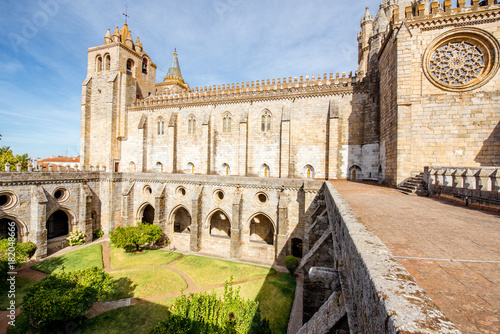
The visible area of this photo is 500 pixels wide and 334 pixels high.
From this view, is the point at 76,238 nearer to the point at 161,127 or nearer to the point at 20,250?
the point at 20,250

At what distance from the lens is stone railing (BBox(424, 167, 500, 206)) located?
6690mm

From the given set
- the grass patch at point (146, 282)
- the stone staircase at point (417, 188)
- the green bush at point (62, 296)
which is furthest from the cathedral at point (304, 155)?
the green bush at point (62, 296)

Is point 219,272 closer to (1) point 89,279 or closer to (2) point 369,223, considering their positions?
(1) point 89,279

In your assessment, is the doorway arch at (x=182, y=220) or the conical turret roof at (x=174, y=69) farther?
the conical turret roof at (x=174, y=69)

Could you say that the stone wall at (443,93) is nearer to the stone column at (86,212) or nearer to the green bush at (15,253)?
the green bush at (15,253)

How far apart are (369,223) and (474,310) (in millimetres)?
2845

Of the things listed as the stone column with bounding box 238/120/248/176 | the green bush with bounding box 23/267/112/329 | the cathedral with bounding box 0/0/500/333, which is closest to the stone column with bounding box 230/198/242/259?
the cathedral with bounding box 0/0/500/333

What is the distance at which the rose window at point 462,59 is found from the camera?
42.3 feet

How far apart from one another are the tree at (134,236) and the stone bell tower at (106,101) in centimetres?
1380

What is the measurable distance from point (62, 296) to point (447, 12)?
25665mm

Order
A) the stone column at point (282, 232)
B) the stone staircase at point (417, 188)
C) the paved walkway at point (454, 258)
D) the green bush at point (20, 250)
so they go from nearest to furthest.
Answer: the paved walkway at point (454, 258), the stone staircase at point (417, 188), the green bush at point (20, 250), the stone column at point (282, 232)

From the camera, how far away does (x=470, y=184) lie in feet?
25.0

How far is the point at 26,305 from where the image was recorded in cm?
974

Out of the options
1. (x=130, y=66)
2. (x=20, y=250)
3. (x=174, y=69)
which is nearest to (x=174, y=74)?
(x=174, y=69)
